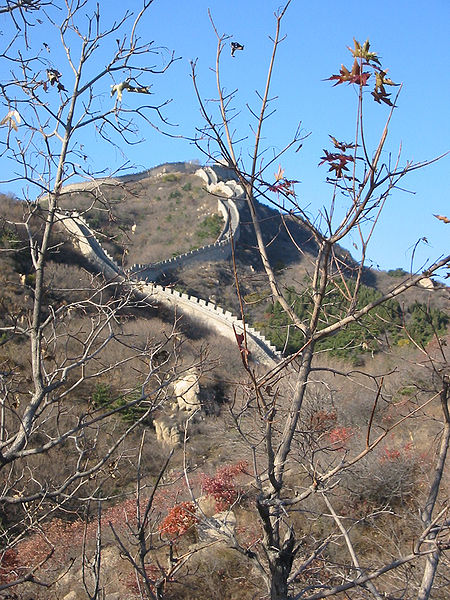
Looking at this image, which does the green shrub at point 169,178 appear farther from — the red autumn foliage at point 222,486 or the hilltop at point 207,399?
the red autumn foliage at point 222,486

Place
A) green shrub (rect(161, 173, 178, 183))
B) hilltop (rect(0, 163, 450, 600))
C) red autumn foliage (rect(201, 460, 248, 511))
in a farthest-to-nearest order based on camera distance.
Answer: green shrub (rect(161, 173, 178, 183)) < red autumn foliage (rect(201, 460, 248, 511)) < hilltop (rect(0, 163, 450, 600))

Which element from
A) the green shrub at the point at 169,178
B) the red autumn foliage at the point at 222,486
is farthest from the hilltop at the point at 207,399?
the green shrub at the point at 169,178

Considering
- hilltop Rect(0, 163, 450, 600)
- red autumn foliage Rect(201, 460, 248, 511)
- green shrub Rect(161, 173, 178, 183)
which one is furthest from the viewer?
green shrub Rect(161, 173, 178, 183)

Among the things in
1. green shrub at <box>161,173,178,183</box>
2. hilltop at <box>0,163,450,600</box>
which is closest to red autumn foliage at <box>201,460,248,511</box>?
hilltop at <box>0,163,450,600</box>

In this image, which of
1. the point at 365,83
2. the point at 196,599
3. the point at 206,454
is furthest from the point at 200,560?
the point at 365,83

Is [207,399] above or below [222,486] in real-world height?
above

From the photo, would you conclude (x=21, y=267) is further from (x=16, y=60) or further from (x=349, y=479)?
(x=16, y=60)

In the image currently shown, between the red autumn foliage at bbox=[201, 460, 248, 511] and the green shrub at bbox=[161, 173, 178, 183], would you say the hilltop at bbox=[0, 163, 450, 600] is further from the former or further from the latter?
the green shrub at bbox=[161, 173, 178, 183]

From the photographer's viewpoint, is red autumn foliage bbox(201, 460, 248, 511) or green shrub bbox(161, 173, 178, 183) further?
green shrub bbox(161, 173, 178, 183)

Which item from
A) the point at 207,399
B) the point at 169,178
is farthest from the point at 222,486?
the point at 169,178

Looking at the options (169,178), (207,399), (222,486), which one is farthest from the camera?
(169,178)

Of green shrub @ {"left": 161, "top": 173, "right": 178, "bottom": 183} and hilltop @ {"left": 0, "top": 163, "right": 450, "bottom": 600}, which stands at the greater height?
green shrub @ {"left": 161, "top": 173, "right": 178, "bottom": 183}

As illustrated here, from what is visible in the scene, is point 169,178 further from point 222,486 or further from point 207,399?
point 222,486

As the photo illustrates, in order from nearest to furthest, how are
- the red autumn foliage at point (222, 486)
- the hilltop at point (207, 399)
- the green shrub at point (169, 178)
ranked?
the hilltop at point (207, 399) → the red autumn foliage at point (222, 486) → the green shrub at point (169, 178)
